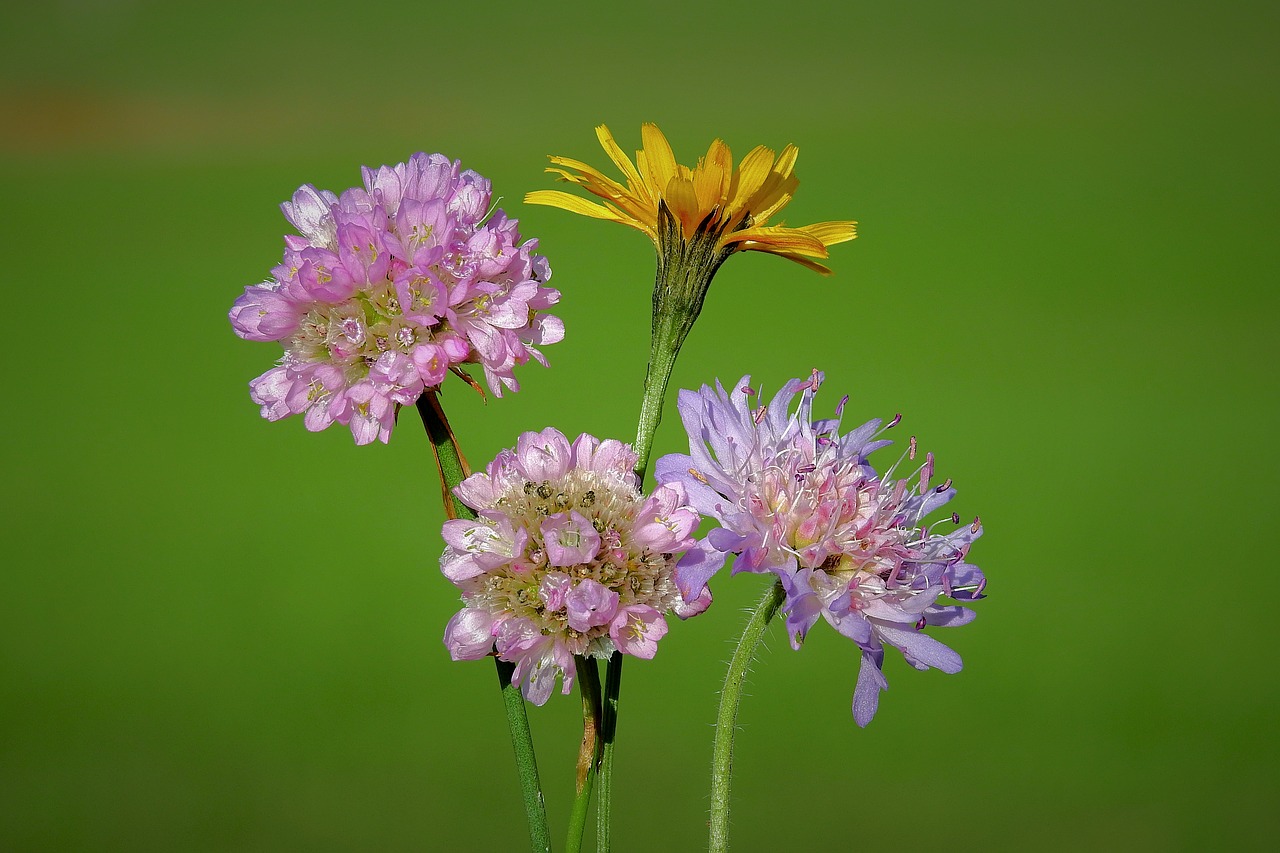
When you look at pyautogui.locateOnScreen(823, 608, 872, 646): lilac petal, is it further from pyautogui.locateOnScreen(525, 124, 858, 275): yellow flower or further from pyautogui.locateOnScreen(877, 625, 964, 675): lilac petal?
pyautogui.locateOnScreen(525, 124, 858, 275): yellow flower

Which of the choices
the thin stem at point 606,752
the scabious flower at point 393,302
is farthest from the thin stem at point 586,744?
the scabious flower at point 393,302

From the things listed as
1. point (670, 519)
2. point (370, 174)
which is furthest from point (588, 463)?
point (370, 174)

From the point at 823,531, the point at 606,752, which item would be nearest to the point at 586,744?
the point at 606,752

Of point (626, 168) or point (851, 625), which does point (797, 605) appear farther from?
point (626, 168)

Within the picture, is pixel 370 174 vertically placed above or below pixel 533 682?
above

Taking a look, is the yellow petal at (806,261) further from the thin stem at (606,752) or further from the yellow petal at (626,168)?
the thin stem at (606,752)

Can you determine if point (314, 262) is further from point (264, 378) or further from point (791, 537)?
point (791, 537)
